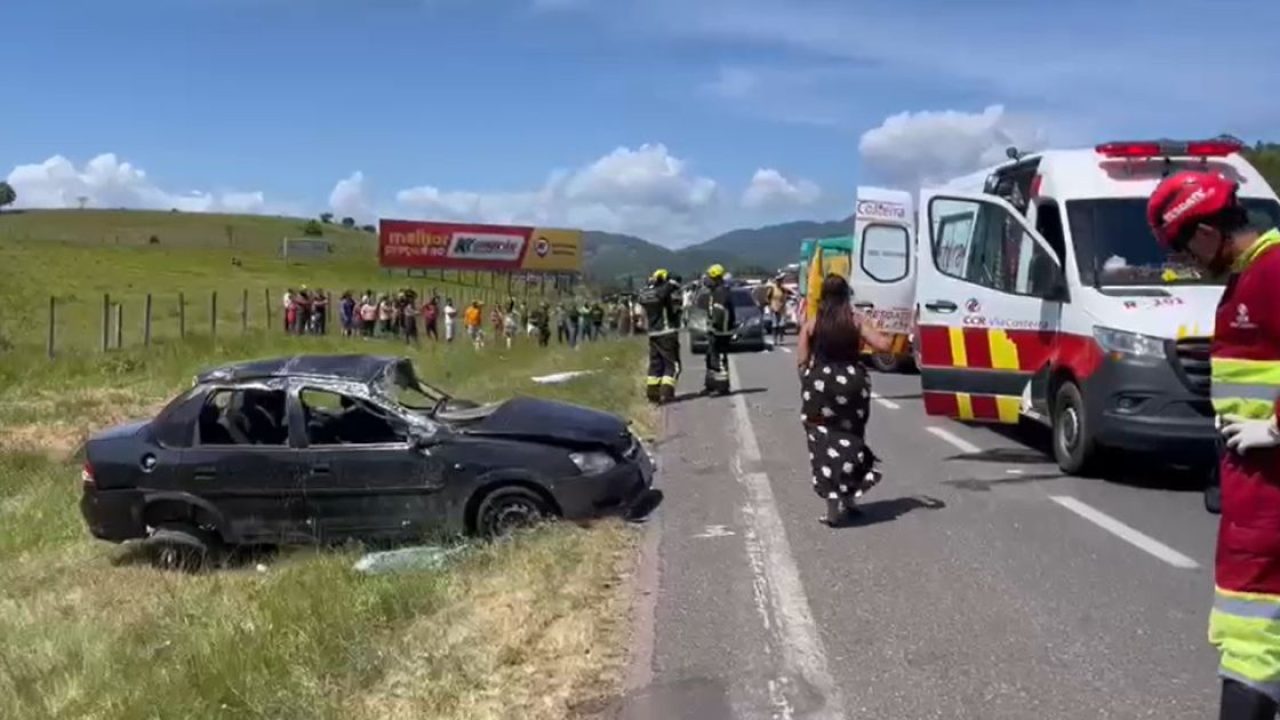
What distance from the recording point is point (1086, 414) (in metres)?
9.81

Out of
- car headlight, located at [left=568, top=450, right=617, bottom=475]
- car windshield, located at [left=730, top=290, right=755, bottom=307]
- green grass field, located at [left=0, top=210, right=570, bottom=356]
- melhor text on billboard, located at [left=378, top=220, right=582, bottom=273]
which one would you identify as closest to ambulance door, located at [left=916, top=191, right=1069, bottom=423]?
car headlight, located at [left=568, top=450, right=617, bottom=475]

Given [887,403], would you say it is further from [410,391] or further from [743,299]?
[743,299]

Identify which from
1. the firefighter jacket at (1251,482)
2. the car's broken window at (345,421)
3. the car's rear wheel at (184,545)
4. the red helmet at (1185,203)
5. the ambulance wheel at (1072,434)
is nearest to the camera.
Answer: the firefighter jacket at (1251,482)

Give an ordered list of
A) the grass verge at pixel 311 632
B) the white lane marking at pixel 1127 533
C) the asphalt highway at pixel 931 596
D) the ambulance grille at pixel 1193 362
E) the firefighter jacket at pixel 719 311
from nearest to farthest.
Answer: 1. the asphalt highway at pixel 931 596
2. the grass verge at pixel 311 632
3. the white lane marking at pixel 1127 533
4. the ambulance grille at pixel 1193 362
5. the firefighter jacket at pixel 719 311

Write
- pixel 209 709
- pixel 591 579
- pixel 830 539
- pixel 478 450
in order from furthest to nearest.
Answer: pixel 478 450 → pixel 830 539 → pixel 591 579 → pixel 209 709

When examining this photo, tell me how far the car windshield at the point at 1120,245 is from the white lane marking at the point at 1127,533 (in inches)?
75.3

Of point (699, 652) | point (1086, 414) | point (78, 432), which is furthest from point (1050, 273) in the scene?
point (78, 432)

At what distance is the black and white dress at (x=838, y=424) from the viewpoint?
845 cm

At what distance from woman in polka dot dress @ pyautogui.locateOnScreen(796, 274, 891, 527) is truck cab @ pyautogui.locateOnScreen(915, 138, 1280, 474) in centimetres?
222

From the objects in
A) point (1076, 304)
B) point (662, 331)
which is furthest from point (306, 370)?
point (662, 331)

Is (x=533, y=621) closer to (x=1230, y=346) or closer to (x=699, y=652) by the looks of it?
(x=699, y=652)

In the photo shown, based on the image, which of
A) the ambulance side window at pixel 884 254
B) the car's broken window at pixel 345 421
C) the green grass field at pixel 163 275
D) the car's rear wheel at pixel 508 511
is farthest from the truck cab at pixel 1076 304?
the green grass field at pixel 163 275

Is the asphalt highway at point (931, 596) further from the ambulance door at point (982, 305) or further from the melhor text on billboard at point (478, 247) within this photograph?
the melhor text on billboard at point (478, 247)

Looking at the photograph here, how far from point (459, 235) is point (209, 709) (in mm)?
69056
